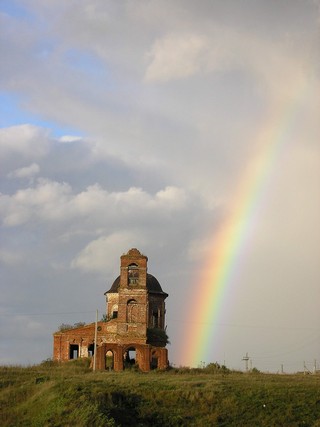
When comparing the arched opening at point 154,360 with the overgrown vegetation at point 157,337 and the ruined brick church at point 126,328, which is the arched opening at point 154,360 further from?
the overgrown vegetation at point 157,337

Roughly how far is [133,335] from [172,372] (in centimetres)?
798

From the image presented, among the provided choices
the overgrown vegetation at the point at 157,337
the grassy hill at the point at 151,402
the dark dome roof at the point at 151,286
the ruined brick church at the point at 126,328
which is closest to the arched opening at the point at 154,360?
the ruined brick church at the point at 126,328

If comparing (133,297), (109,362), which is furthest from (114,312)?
(109,362)

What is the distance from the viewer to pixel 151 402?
2900 centimetres

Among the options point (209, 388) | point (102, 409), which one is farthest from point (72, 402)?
point (209, 388)

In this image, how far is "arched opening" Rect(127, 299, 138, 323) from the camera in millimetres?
49500

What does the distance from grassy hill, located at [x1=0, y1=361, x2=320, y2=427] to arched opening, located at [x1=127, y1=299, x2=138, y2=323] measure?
16.1 meters

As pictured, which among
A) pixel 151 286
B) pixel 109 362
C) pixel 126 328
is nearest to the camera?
pixel 109 362

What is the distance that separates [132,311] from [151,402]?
817 inches

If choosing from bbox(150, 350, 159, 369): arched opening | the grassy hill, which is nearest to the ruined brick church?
bbox(150, 350, 159, 369): arched opening

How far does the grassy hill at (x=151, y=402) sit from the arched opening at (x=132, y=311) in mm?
16052

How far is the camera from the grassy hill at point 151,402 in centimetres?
2630

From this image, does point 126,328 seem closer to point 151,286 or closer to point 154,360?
point 154,360

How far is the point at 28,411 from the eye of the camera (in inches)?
1059
